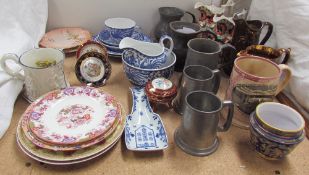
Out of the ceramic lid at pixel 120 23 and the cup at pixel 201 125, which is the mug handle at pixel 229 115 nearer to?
the cup at pixel 201 125

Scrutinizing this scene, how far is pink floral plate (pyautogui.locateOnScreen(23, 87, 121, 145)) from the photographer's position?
1.67ft

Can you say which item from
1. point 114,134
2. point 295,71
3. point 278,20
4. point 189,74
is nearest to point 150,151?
point 114,134

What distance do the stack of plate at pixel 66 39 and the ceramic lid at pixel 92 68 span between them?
6.3 inches

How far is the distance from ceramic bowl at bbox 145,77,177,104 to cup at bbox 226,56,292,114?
0.43ft

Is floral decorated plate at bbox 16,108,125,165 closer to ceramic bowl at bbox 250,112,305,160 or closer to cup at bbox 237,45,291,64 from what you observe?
ceramic bowl at bbox 250,112,305,160

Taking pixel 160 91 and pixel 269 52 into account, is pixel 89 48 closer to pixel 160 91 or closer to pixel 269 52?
pixel 160 91

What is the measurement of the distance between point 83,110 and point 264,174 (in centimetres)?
38

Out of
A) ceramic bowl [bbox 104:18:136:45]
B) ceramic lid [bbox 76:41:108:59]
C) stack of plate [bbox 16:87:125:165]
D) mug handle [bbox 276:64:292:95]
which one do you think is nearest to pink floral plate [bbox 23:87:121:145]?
stack of plate [bbox 16:87:125:165]

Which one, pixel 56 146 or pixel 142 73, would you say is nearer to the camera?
pixel 56 146

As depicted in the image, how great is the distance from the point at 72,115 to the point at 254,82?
379 millimetres

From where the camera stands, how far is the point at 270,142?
503mm

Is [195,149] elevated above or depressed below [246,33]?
below

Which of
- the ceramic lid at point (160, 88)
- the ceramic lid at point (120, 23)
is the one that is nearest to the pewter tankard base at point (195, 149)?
the ceramic lid at point (160, 88)

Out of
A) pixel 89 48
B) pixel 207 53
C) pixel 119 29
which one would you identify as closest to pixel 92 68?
pixel 89 48
